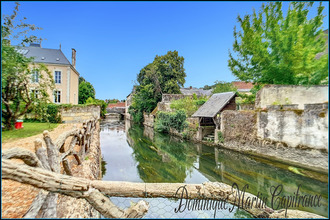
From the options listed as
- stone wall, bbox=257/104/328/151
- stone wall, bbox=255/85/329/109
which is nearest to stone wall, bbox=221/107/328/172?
stone wall, bbox=257/104/328/151

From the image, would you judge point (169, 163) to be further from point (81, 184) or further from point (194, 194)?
point (81, 184)

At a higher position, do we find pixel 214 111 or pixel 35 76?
pixel 35 76

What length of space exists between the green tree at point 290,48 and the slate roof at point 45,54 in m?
2.85

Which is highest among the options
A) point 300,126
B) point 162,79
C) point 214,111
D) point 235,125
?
point 162,79

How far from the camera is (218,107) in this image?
35.6 feet

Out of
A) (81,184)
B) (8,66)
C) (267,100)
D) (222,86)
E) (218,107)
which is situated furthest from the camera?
(222,86)

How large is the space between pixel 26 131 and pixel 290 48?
373 centimetres

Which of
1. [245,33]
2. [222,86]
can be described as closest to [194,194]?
[245,33]

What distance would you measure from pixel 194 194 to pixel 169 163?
225 inches

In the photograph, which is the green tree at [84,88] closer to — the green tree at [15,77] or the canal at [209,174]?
the green tree at [15,77]

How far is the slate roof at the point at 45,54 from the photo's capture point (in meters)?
1.79

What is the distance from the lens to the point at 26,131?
1.65m

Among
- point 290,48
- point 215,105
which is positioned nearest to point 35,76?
point 290,48

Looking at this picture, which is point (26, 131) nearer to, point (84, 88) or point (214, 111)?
point (84, 88)
